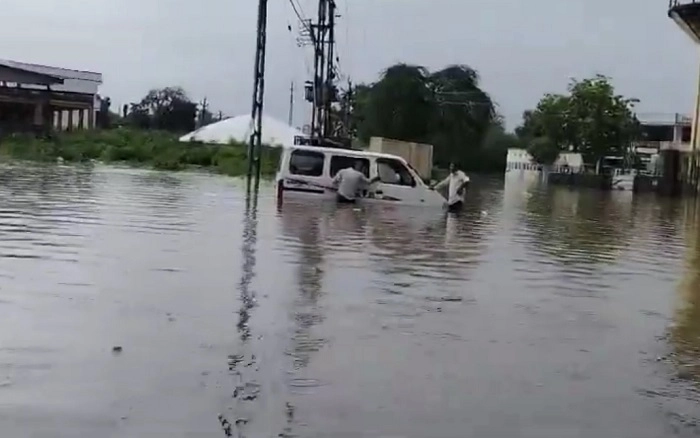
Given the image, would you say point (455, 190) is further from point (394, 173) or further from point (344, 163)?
point (344, 163)

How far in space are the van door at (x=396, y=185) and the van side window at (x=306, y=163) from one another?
1352mm

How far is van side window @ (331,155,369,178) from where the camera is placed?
2580 cm

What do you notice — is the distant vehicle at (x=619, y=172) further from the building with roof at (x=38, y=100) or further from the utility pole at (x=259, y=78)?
the building with roof at (x=38, y=100)

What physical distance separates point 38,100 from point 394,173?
168 feet

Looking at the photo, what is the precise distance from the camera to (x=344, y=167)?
26078 mm

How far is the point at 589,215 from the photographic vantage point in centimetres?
3008

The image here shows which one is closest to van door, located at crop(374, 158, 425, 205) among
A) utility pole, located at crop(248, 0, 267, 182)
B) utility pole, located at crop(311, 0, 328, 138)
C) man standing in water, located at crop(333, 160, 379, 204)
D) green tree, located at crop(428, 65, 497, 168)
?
man standing in water, located at crop(333, 160, 379, 204)

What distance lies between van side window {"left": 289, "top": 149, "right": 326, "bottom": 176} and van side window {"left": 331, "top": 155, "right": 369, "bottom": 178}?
0.27 metres

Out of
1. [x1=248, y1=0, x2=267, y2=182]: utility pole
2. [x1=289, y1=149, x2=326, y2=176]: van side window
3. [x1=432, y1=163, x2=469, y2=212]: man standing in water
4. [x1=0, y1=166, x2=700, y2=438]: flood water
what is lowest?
[x1=0, y1=166, x2=700, y2=438]: flood water

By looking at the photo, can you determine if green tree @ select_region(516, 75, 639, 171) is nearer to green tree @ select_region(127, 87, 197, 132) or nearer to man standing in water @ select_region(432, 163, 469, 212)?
green tree @ select_region(127, 87, 197, 132)

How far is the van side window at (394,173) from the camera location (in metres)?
25.9

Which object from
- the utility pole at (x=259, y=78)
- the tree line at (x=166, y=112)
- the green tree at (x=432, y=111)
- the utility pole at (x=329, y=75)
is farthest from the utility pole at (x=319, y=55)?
the tree line at (x=166, y=112)

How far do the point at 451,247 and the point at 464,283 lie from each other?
4.55m

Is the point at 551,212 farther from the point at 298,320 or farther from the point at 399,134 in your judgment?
the point at 399,134
